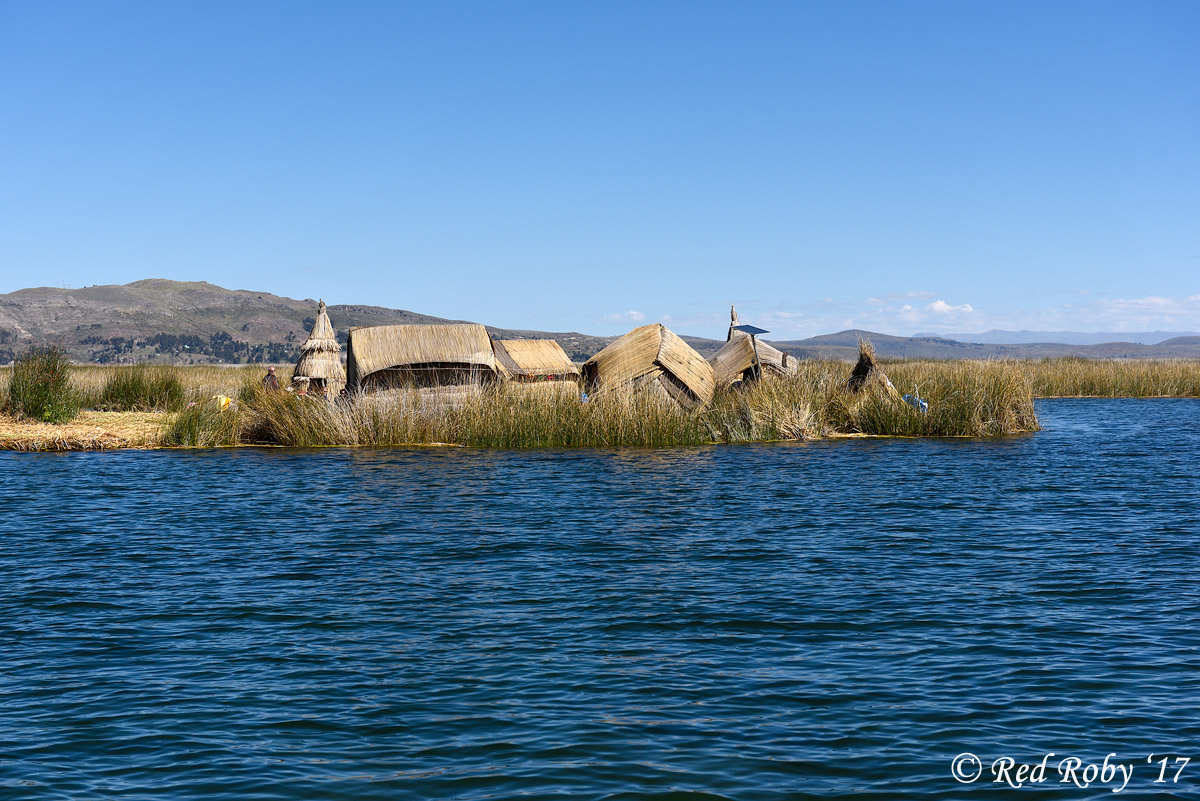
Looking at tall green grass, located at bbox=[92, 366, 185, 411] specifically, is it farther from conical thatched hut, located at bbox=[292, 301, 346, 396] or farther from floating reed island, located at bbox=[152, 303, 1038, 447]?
floating reed island, located at bbox=[152, 303, 1038, 447]

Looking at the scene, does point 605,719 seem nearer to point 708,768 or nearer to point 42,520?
point 708,768

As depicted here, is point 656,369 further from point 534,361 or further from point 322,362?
point 322,362

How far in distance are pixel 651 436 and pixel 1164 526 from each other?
11.6m

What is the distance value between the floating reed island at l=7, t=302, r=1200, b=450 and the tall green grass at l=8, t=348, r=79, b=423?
33mm

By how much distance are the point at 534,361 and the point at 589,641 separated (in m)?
24.5

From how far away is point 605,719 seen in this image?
615cm

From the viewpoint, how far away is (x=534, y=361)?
32.0 m

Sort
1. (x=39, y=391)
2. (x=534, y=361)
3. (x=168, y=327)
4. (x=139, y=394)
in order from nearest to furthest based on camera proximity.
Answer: (x=39, y=391) → (x=139, y=394) → (x=534, y=361) → (x=168, y=327)

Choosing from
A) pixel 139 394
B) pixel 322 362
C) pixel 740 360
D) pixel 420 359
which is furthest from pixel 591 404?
pixel 139 394

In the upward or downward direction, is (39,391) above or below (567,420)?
above

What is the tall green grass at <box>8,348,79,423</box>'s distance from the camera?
2419 cm

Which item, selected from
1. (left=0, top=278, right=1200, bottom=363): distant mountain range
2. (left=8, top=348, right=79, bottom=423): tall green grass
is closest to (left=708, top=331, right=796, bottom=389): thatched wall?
(left=8, top=348, right=79, bottom=423): tall green grass

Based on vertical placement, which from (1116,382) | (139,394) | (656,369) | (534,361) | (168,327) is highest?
(168,327)

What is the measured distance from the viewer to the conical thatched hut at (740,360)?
93.1ft
